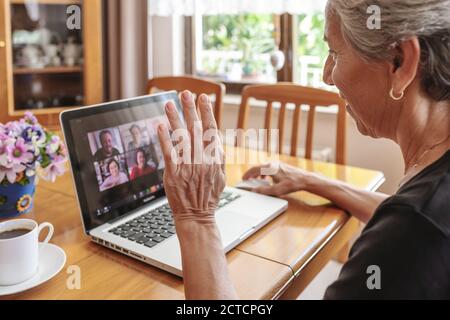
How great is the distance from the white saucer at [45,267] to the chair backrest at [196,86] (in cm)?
110

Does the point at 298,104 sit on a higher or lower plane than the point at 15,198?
higher

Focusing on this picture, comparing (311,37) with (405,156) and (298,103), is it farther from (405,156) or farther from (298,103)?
(405,156)

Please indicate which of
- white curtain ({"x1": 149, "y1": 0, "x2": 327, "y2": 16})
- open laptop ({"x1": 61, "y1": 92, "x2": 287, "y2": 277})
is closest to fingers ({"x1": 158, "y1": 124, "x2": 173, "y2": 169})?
open laptop ({"x1": 61, "y1": 92, "x2": 287, "y2": 277})

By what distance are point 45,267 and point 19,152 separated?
1.00 ft

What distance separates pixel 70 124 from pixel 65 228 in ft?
0.83

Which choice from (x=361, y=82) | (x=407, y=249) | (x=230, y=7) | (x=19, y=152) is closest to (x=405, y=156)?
(x=361, y=82)

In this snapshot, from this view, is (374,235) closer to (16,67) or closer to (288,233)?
(288,233)

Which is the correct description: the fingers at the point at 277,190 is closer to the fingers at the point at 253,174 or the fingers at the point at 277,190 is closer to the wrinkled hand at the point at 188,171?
the fingers at the point at 253,174

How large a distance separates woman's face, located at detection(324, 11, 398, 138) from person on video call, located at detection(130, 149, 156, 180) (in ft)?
1.63

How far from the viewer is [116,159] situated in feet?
3.45

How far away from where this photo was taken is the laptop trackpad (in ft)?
3.13

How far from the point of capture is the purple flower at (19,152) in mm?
1004

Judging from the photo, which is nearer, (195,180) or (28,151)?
(195,180)

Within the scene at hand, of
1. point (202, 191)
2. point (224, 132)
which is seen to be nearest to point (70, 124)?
point (202, 191)
